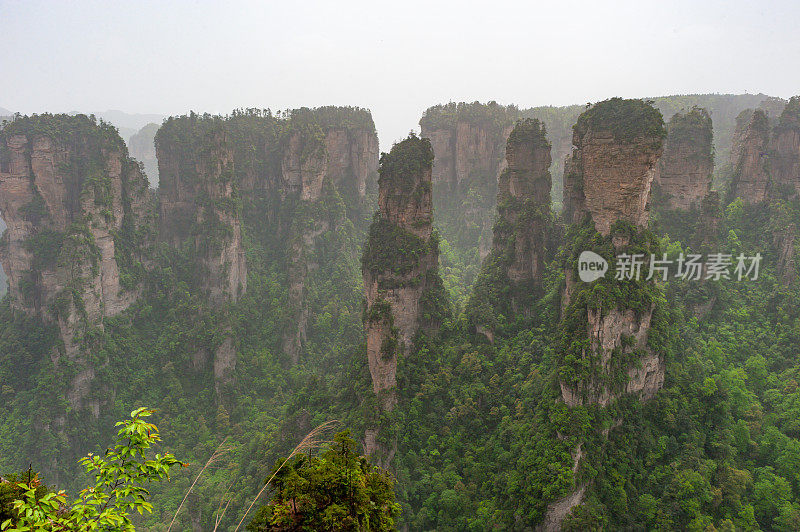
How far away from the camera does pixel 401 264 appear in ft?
92.5

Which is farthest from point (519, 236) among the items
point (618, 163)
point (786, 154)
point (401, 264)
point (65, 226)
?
point (65, 226)

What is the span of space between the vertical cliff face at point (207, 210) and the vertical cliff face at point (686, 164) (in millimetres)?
40237

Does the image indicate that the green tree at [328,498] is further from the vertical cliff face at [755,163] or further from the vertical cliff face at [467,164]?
the vertical cliff face at [467,164]

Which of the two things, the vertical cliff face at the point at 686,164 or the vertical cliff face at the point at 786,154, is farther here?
the vertical cliff face at the point at 786,154

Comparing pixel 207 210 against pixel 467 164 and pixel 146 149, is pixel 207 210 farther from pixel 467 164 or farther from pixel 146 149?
pixel 146 149

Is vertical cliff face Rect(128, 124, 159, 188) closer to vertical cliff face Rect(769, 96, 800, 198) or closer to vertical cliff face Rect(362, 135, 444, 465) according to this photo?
vertical cliff face Rect(362, 135, 444, 465)

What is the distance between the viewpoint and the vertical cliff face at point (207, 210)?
46375mm

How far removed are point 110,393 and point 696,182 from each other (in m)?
51.5

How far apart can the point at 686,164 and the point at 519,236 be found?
15.6 meters

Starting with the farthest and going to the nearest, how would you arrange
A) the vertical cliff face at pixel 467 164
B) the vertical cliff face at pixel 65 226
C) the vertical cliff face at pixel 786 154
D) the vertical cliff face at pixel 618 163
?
1. the vertical cliff face at pixel 467 164
2. the vertical cliff face at pixel 65 226
3. the vertical cliff face at pixel 786 154
4. the vertical cliff face at pixel 618 163

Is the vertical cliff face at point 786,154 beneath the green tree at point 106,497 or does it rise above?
above

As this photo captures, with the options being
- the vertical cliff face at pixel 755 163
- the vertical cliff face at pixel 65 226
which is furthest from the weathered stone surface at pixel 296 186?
the vertical cliff face at pixel 755 163

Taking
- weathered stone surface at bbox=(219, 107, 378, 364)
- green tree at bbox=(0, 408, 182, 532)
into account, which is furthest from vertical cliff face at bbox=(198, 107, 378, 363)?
green tree at bbox=(0, 408, 182, 532)

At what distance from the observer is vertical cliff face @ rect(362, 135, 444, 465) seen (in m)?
26.8
